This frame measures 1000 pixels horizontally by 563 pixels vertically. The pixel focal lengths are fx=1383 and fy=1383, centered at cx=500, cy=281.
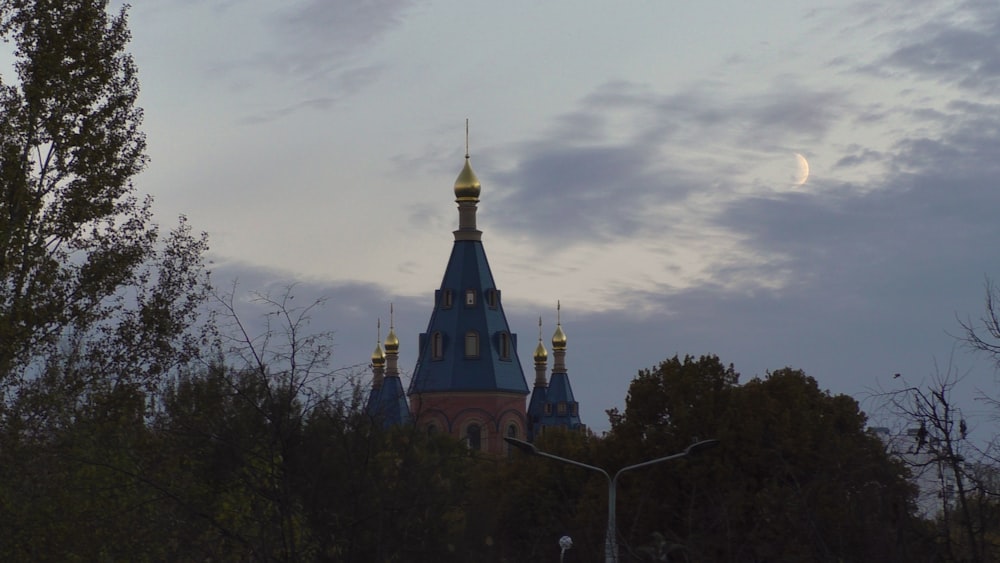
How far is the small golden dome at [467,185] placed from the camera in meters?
90.5

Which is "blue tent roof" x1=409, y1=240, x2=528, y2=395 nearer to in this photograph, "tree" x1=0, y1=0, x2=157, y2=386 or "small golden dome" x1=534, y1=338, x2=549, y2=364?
"small golden dome" x1=534, y1=338, x2=549, y2=364

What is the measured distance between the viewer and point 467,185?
9062cm

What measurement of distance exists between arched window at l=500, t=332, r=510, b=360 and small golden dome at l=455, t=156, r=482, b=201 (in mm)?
9550

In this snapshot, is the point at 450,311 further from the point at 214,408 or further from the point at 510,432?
the point at 214,408

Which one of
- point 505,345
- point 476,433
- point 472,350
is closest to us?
point 476,433

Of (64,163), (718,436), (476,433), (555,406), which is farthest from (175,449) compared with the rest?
(555,406)

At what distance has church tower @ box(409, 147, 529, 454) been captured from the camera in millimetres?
86312

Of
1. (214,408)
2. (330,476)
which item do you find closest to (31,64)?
(214,408)

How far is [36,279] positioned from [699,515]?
21.9 metres

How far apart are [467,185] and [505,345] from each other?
10816 millimetres

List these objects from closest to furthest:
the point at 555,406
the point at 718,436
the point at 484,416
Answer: the point at 718,436
the point at 484,416
the point at 555,406

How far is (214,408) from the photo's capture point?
14875 millimetres

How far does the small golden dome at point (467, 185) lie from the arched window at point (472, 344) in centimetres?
945

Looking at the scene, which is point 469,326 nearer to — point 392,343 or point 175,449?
point 392,343
